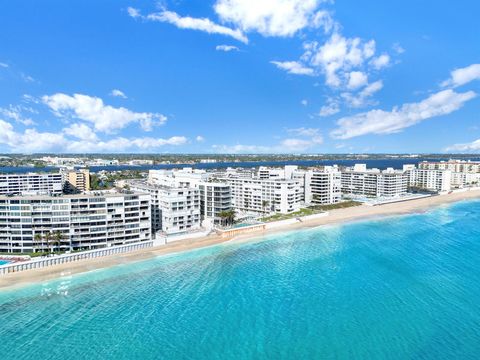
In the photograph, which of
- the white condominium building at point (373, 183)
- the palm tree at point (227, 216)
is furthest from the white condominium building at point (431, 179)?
the palm tree at point (227, 216)

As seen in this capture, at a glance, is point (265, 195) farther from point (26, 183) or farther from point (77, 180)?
point (26, 183)

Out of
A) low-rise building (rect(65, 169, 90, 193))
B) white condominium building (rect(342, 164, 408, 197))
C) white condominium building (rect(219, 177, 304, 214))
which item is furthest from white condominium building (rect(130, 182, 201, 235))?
white condominium building (rect(342, 164, 408, 197))

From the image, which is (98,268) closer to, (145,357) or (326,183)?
(145,357)

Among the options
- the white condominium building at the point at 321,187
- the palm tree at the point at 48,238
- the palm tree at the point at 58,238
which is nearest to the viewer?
the palm tree at the point at 48,238

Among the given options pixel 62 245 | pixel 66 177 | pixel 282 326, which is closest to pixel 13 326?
pixel 62 245

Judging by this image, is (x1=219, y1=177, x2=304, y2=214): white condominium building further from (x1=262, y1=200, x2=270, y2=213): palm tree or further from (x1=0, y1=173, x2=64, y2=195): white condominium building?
(x1=0, y1=173, x2=64, y2=195): white condominium building

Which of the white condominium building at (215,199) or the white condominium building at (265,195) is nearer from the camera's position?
the white condominium building at (215,199)

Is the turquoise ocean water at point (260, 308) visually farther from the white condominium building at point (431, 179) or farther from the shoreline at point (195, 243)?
the white condominium building at point (431, 179)
